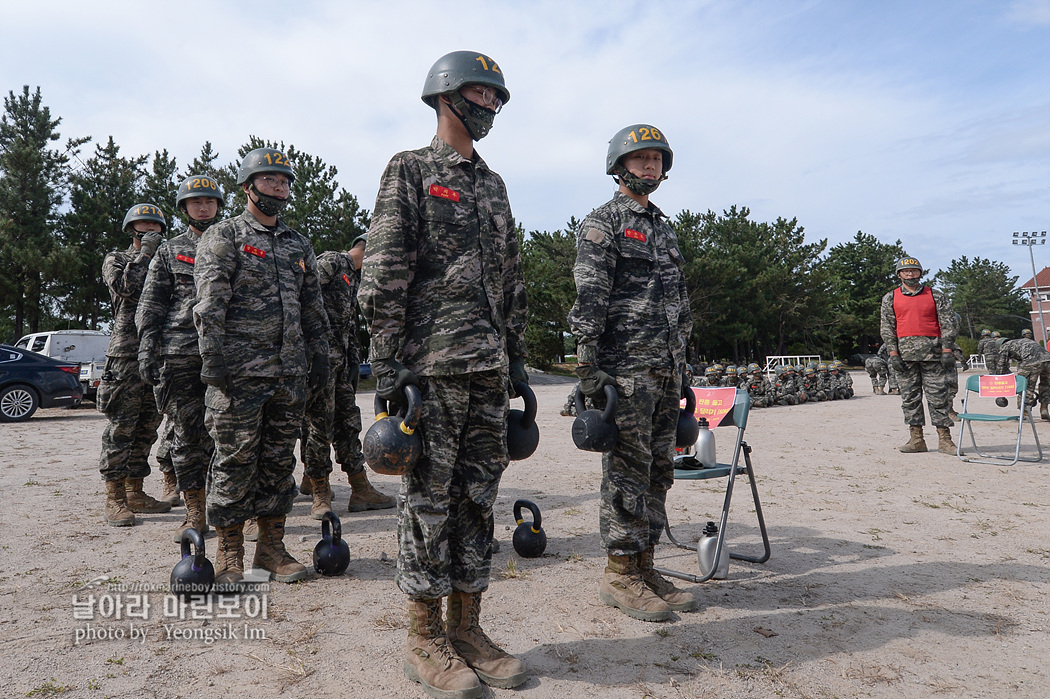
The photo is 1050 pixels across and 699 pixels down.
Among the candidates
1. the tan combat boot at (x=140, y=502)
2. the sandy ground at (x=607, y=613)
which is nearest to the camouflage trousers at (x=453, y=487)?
the sandy ground at (x=607, y=613)

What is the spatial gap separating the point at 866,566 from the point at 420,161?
12.5 ft

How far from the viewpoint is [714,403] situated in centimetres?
464

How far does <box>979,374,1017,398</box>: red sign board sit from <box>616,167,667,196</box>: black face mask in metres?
6.66

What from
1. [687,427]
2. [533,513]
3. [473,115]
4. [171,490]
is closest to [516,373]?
[473,115]

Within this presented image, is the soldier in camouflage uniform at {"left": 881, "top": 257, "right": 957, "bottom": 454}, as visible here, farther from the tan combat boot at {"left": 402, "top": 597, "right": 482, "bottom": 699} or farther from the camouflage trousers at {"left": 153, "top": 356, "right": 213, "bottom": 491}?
the camouflage trousers at {"left": 153, "top": 356, "right": 213, "bottom": 491}

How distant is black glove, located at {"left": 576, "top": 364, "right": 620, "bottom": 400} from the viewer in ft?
11.7

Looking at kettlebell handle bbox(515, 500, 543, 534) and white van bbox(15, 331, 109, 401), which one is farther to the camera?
white van bbox(15, 331, 109, 401)

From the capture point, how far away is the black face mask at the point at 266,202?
4.25 meters

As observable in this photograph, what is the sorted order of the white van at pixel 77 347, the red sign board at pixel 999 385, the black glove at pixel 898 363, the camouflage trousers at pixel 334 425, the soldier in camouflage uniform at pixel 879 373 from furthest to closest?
the soldier in camouflage uniform at pixel 879 373 → the white van at pixel 77 347 → the black glove at pixel 898 363 → the red sign board at pixel 999 385 → the camouflage trousers at pixel 334 425

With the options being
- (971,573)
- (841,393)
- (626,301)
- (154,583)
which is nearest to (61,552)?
(154,583)

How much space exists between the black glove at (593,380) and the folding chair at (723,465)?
35.2 inches

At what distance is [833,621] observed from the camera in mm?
3441

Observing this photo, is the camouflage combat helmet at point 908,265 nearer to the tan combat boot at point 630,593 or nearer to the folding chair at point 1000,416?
the folding chair at point 1000,416

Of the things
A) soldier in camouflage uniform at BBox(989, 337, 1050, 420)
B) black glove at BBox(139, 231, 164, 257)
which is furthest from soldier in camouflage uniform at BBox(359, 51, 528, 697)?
soldier in camouflage uniform at BBox(989, 337, 1050, 420)
